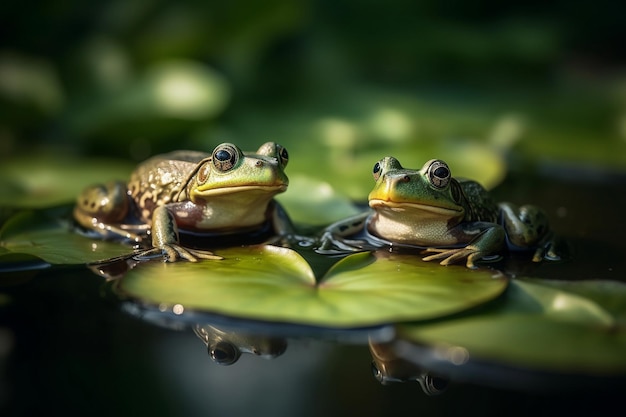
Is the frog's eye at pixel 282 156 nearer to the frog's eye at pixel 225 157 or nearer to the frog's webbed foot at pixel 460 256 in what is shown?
the frog's eye at pixel 225 157

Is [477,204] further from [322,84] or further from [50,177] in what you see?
[322,84]

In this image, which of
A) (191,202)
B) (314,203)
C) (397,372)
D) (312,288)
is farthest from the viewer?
(314,203)

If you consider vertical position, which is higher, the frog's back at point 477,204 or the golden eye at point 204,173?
the golden eye at point 204,173

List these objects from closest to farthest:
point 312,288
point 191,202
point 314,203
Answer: point 312,288 → point 191,202 → point 314,203

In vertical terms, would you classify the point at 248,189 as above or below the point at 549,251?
above

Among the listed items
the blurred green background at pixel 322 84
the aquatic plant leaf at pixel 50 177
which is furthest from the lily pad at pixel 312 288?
the aquatic plant leaf at pixel 50 177

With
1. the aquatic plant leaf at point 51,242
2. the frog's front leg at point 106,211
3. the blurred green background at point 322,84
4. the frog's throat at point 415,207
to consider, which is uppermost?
the blurred green background at point 322,84

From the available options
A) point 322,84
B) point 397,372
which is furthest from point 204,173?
point 322,84

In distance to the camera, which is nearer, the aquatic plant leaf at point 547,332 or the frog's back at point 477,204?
the aquatic plant leaf at point 547,332
